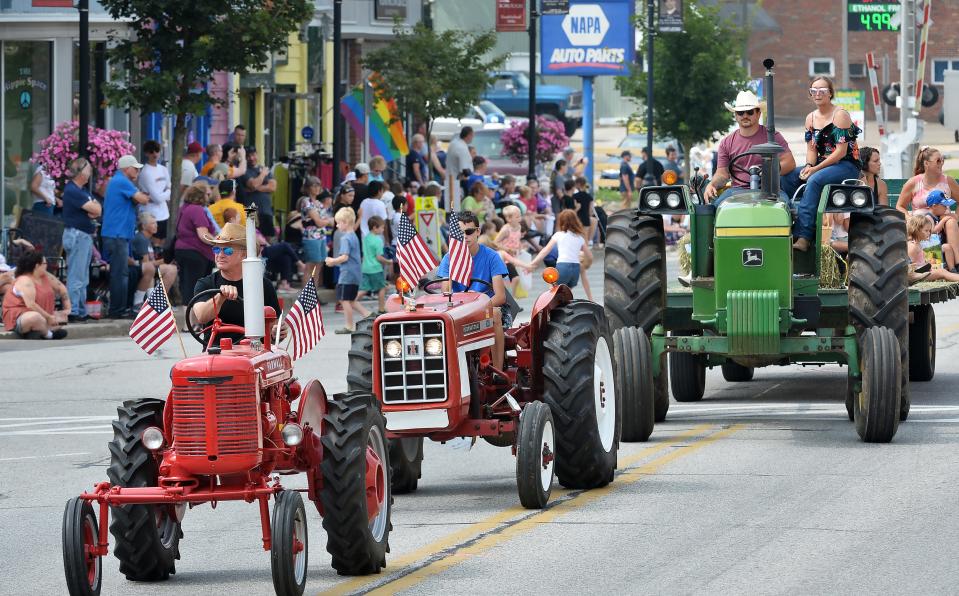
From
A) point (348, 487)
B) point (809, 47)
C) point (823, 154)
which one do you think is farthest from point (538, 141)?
point (809, 47)

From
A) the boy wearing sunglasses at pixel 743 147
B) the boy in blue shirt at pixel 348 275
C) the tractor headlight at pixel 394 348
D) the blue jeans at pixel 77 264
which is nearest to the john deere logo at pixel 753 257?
the boy wearing sunglasses at pixel 743 147

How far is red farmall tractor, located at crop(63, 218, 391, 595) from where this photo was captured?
30.0ft

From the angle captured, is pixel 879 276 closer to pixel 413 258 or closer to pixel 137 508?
pixel 413 258

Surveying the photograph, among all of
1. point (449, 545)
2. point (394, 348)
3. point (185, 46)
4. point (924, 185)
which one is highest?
point (185, 46)

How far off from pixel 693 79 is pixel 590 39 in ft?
15.8

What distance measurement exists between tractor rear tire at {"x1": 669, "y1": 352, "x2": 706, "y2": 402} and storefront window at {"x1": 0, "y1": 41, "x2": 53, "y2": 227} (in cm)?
1519

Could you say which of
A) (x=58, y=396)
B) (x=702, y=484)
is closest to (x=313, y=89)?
(x=58, y=396)

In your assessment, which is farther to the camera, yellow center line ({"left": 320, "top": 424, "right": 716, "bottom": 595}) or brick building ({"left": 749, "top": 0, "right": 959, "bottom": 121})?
brick building ({"left": 749, "top": 0, "right": 959, "bottom": 121})

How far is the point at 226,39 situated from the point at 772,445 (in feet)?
47.3

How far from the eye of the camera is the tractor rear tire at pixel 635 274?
15555 mm

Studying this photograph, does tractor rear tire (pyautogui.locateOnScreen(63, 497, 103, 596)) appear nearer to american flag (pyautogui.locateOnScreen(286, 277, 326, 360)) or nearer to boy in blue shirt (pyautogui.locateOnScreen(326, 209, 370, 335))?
american flag (pyautogui.locateOnScreen(286, 277, 326, 360))

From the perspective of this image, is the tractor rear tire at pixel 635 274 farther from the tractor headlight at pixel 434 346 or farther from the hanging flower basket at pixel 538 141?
the hanging flower basket at pixel 538 141

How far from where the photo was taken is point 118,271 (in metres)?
24.8

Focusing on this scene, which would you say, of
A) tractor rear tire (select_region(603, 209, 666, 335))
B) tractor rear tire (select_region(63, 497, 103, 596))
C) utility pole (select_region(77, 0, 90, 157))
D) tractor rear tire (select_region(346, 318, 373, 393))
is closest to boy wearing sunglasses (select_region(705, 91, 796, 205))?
tractor rear tire (select_region(603, 209, 666, 335))
